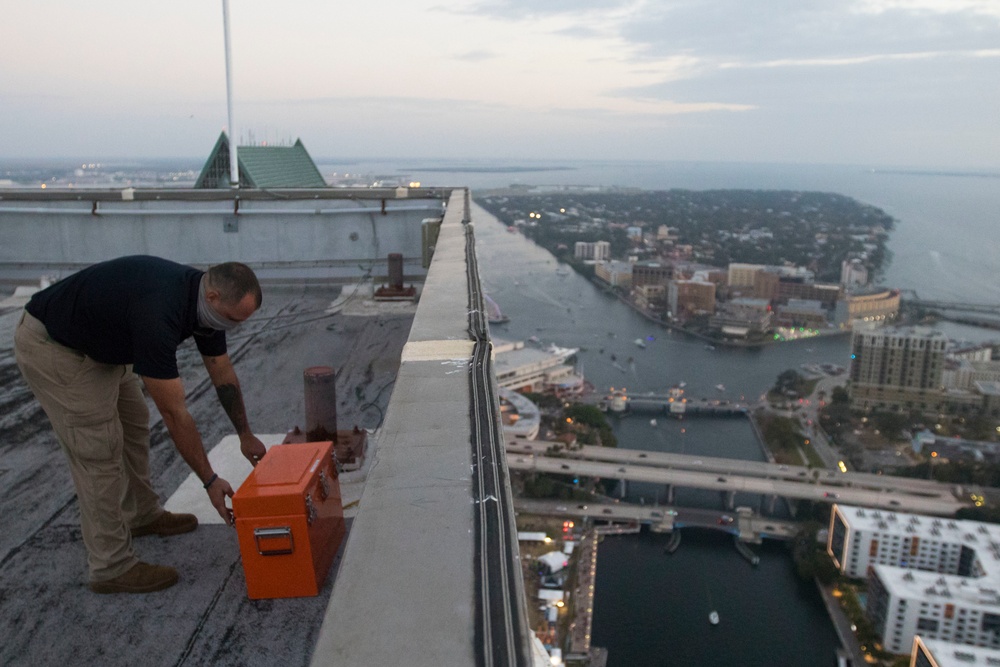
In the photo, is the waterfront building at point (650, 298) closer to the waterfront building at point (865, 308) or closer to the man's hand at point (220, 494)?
the waterfront building at point (865, 308)

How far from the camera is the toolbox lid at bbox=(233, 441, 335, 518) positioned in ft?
4.55

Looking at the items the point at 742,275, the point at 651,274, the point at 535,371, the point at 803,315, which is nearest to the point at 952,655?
the point at 535,371

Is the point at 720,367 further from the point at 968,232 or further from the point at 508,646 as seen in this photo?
the point at 968,232

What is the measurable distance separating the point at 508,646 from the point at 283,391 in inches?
86.9

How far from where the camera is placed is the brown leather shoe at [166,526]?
1.79 m

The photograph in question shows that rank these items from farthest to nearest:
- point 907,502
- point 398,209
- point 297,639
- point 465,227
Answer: point 907,502, point 398,209, point 465,227, point 297,639

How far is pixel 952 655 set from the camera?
7.12m

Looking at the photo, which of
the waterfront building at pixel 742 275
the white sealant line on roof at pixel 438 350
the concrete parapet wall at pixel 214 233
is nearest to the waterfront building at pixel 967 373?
the waterfront building at pixel 742 275

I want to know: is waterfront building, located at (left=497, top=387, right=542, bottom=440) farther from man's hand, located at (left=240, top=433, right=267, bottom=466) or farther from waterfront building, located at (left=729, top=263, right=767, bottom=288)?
waterfront building, located at (left=729, top=263, right=767, bottom=288)

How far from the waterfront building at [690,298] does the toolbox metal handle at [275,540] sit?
2285 cm

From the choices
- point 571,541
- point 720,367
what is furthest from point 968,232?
point 571,541

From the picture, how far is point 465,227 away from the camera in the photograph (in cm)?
405

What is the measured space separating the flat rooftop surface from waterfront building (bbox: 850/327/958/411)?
15.6m

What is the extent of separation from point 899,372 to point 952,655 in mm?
10575
